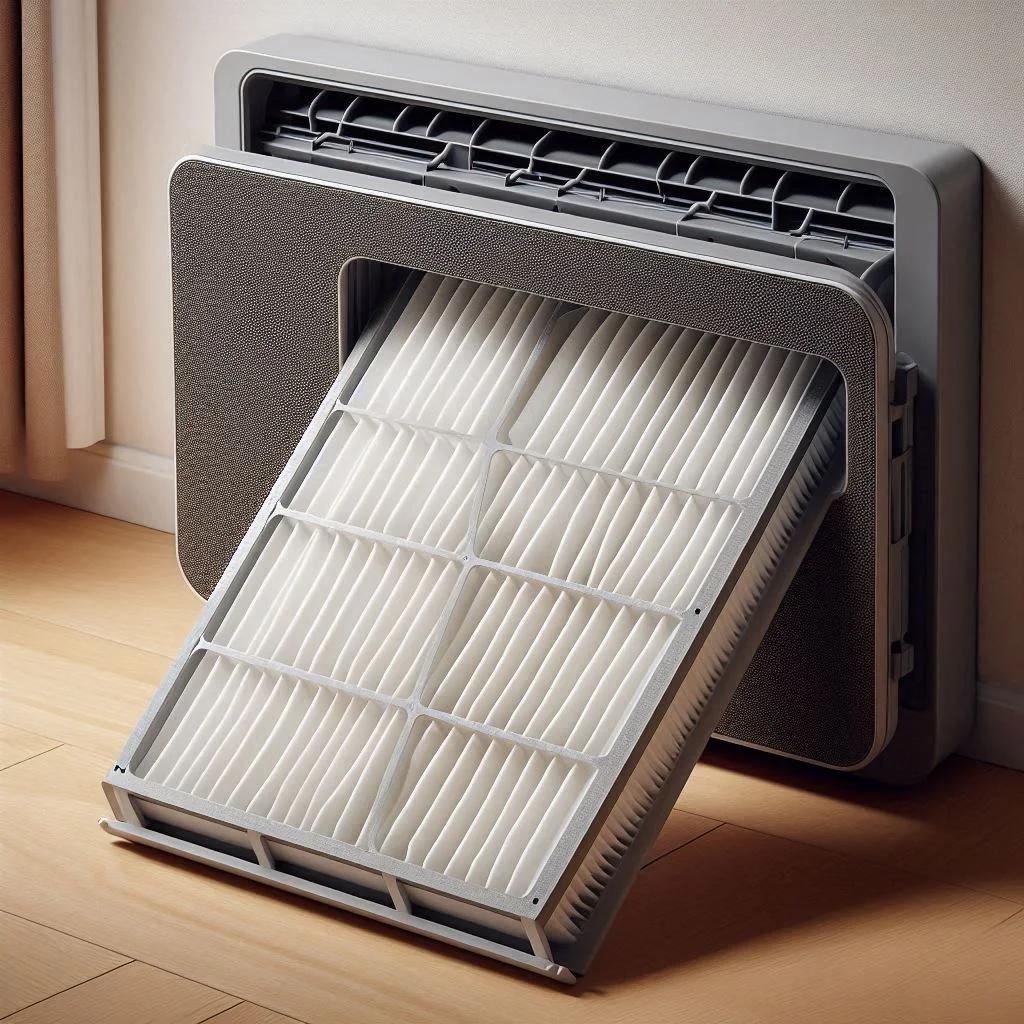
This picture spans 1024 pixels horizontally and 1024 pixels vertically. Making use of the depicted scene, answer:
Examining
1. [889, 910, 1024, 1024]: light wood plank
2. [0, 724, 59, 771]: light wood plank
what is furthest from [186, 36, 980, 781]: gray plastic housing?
[0, 724, 59, 771]: light wood plank

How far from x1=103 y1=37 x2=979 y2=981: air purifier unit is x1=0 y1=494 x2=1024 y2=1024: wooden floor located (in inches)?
1.8

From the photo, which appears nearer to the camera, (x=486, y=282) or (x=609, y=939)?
(x=609, y=939)

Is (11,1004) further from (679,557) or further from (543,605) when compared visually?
(679,557)

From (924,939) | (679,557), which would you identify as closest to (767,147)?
(679,557)

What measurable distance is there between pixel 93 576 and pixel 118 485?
21 centimetres

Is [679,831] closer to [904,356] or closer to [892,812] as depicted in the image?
[892,812]

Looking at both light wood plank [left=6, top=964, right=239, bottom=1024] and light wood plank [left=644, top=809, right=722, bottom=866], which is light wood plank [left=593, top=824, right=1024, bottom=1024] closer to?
light wood plank [left=644, top=809, right=722, bottom=866]

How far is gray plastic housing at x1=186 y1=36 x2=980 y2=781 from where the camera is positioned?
173 cm

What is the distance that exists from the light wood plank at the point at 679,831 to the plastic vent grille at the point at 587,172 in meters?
0.55

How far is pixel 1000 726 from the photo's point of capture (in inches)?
76.5

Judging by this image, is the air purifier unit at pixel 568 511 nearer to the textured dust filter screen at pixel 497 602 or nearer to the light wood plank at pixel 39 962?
the textured dust filter screen at pixel 497 602

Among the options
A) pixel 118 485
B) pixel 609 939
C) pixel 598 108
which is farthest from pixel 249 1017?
pixel 118 485

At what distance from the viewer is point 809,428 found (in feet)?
5.65

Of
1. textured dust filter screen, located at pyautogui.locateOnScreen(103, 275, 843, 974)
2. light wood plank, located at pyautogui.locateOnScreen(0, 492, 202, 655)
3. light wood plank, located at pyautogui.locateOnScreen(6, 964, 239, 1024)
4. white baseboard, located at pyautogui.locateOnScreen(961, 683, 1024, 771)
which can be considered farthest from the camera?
light wood plank, located at pyautogui.locateOnScreen(0, 492, 202, 655)
